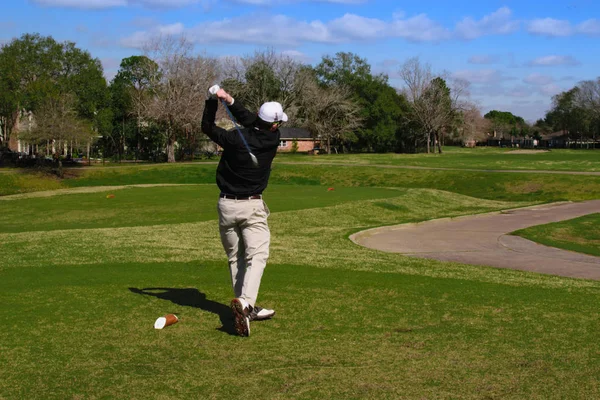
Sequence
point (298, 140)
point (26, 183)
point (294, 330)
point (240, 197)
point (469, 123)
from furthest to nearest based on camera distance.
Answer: point (469, 123), point (298, 140), point (26, 183), point (240, 197), point (294, 330)

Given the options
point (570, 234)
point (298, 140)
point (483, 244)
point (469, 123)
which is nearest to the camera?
point (483, 244)

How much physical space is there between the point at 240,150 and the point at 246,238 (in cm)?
102

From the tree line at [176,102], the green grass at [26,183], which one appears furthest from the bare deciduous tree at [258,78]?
the green grass at [26,183]

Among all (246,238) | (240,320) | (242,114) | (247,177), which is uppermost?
(242,114)

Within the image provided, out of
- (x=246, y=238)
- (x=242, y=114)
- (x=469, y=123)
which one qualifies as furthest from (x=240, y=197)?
(x=469, y=123)

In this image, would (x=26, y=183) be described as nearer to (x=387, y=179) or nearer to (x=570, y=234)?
(x=387, y=179)

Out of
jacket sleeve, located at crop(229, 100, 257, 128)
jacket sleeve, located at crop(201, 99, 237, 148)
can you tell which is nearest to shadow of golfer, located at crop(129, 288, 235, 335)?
jacket sleeve, located at crop(201, 99, 237, 148)

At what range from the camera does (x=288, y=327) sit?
748 centimetres

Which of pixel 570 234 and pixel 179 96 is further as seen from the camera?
pixel 179 96

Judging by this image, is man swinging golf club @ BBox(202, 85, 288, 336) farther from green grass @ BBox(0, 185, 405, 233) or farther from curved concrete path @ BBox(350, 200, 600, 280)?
green grass @ BBox(0, 185, 405, 233)

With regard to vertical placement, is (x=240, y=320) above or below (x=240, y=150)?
below

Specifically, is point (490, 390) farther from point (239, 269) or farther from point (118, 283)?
point (118, 283)

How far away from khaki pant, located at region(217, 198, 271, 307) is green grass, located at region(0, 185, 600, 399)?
48 cm

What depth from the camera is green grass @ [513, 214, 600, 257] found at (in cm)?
2108
